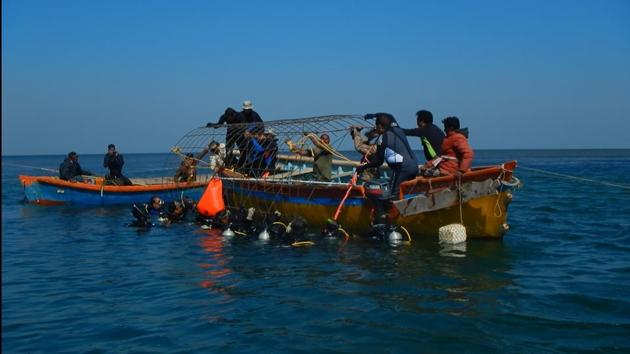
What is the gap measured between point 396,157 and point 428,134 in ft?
3.18

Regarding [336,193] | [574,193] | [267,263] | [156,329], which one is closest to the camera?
[156,329]

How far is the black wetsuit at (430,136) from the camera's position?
10.9 meters

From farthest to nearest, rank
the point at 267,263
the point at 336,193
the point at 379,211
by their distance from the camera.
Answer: the point at 336,193, the point at 379,211, the point at 267,263

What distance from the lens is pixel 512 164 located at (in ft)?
32.2

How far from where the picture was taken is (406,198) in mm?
10203

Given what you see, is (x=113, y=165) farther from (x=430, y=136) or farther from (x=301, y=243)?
(x=430, y=136)

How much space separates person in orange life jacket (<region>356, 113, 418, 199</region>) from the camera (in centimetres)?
1048

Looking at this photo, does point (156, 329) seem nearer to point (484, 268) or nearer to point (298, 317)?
point (298, 317)

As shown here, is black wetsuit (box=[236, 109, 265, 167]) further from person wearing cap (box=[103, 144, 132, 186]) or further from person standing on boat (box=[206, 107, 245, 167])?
person wearing cap (box=[103, 144, 132, 186])

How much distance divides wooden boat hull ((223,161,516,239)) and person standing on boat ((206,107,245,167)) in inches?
58.6

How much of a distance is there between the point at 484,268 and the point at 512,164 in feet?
6.86

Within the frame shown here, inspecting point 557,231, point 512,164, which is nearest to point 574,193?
point 557,231

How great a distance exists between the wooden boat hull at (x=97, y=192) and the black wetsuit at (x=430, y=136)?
958 centimetres

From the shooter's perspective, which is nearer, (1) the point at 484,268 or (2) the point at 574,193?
(1) the point at 484,268
